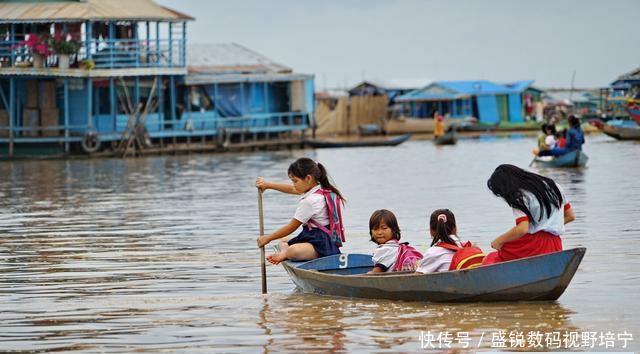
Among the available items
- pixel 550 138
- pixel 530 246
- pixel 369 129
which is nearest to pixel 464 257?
pixel 530 246

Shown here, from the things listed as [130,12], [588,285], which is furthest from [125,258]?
[130,12]

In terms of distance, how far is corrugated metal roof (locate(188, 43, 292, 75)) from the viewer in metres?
43.3

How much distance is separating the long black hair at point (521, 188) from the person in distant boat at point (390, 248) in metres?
1.20

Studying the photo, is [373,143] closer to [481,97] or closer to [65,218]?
[481,97]

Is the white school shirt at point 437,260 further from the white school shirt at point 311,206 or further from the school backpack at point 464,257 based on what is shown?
the white school shirt at point 311,206

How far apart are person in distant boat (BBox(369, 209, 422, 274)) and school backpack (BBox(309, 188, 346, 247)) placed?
49 centimetres

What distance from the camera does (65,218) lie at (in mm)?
17969

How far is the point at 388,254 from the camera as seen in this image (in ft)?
32.8

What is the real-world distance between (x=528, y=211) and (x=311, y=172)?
201 centimetres

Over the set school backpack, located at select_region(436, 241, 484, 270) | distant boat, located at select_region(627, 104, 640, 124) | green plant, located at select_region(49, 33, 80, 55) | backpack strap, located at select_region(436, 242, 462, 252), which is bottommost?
distant boat, located at select_region(627, 104, 640, 124)

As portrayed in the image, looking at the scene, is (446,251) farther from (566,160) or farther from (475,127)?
(475,127)

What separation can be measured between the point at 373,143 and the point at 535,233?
34837 millimetres

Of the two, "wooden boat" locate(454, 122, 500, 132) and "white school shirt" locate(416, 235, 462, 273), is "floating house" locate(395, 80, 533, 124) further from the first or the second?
"white school shirt" locate(416, 235, 462, 273)

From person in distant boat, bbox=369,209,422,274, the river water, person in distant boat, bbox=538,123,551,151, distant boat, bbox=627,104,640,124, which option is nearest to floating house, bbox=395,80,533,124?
distant boat, bbox=627,104,640,124
